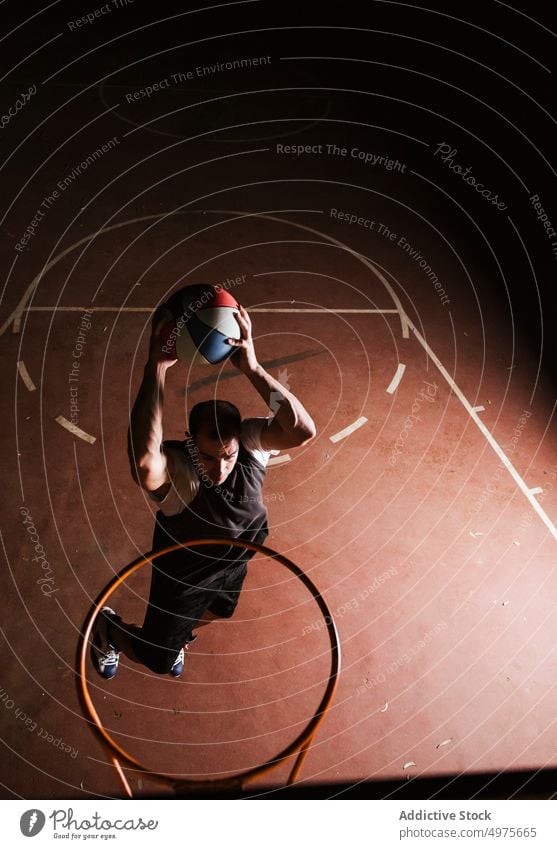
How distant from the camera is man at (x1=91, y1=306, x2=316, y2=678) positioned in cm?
411

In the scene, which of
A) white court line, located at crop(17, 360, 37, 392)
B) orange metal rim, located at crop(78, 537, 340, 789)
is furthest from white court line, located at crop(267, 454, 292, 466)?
white court line, located at crop(17, 360, 37, 392)

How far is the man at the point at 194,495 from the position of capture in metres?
4.11

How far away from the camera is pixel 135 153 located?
909 cm

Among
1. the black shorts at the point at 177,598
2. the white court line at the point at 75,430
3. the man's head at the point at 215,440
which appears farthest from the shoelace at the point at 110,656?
the white court line at the point at 75,430

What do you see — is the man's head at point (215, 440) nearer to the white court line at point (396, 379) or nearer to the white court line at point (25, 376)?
the white court line at point (25, 376)

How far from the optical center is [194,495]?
4.19 meters

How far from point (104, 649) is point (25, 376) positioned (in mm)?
2580

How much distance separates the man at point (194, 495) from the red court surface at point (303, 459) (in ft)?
1.01

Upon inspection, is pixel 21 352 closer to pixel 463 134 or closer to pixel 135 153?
pixel 135 153

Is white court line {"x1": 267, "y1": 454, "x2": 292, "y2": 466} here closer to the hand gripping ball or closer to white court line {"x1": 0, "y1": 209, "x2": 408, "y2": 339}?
the hand gripping ball

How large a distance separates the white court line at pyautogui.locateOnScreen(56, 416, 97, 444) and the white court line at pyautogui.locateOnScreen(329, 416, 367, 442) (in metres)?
1.86

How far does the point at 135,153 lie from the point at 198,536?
20.6ft

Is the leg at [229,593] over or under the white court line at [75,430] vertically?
under

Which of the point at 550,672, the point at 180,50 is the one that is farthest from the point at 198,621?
the point at 180,50
